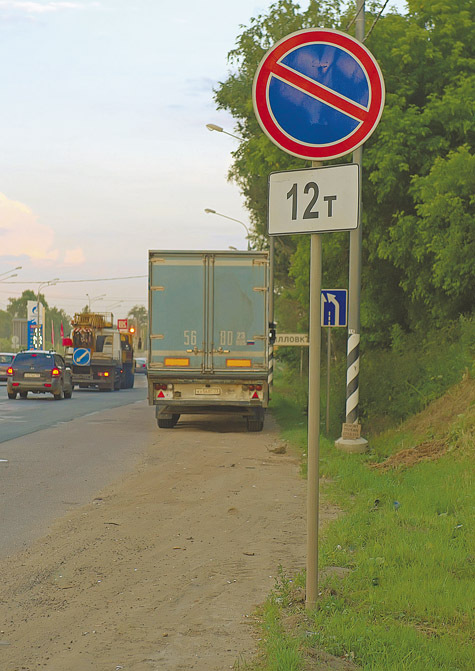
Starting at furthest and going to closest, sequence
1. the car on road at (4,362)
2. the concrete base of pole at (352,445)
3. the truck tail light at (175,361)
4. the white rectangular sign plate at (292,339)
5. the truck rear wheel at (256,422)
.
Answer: the car on road at (4,362)
the truck rear wheel at (256,422)
the truck tail light at (175,361)
the white rectangular sign plate at (292,339)
the concrete base of pole at (352,445)

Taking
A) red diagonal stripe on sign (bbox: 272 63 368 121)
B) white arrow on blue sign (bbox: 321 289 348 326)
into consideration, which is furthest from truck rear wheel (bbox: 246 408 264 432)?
red diagonal stripe on sign (bbox: 272 63 368 121)

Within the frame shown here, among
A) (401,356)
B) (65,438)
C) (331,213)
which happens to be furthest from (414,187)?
(331,213)

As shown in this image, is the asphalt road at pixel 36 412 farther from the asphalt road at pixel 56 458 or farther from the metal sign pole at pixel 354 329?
the metal sign pole at pixel 354 329

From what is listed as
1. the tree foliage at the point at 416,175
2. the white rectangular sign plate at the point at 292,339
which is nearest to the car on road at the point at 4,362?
the tree foliage at the point at 416,175

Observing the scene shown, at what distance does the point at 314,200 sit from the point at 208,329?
13891 mm

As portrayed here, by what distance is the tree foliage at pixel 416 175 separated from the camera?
18609mm

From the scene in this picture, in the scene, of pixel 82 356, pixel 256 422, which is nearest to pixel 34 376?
pixel 82 356

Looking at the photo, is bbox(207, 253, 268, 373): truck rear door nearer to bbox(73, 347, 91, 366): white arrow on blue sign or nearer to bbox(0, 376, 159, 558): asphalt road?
bbox(0, 376, 159, 558): asphalt road

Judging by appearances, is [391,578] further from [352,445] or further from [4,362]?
[4,362]

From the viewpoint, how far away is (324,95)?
5.23 m

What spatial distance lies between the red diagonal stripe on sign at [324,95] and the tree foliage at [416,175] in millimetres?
13343

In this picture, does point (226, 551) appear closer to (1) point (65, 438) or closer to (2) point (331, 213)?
(2) point (331, 213)

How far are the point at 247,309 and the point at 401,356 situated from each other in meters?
4.16

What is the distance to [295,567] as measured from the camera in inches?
271
